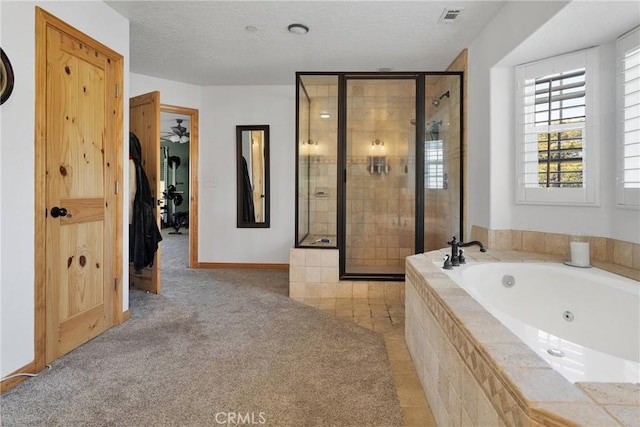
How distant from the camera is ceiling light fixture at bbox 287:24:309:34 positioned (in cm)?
267

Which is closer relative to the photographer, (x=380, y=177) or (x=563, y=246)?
(x=563, y=246)

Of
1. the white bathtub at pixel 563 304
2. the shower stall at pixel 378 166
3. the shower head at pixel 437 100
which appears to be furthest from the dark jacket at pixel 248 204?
the white bathtub at pixel 563 304

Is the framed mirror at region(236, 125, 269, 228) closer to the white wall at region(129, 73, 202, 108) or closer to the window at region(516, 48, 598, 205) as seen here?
the white wall at region(129, 73, 202, 108)

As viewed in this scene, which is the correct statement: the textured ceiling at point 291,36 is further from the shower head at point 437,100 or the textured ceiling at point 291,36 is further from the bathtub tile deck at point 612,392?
the bathtub tile deck at point 612,392

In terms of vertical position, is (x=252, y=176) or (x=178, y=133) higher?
(x=178, y=133)

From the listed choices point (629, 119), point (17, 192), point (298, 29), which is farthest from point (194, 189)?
point (629, 119)

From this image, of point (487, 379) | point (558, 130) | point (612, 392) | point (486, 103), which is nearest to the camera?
point (612, 392)

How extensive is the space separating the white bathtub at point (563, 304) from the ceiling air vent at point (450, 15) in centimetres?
184

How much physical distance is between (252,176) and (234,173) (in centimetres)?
24

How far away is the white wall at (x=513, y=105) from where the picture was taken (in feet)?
6.10

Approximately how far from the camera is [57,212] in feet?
6.35

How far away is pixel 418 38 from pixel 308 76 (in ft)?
3.71

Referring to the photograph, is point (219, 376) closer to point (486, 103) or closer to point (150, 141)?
point (150, 141)

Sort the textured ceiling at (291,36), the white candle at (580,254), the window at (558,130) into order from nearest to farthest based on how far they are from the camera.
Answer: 1. the white candle at (580,254)
2. the window at (558,130)
3. the textured ceiling at (291,36)
